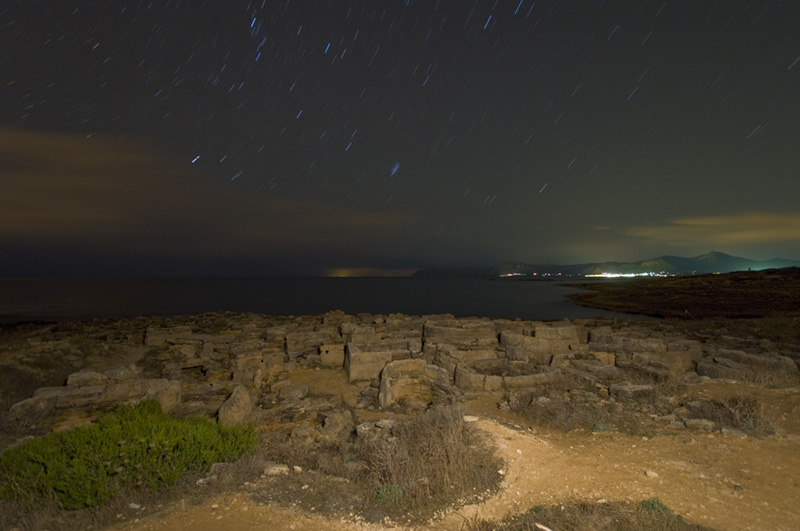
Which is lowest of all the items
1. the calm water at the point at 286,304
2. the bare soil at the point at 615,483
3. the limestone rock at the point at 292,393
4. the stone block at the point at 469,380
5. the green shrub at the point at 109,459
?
the calm water at the point at 286,304

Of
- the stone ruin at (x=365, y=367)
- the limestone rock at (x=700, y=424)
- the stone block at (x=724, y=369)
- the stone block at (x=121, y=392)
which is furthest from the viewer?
the stone block at (x=724, y=369)

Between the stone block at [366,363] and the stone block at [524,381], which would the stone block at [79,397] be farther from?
the stone block at [524,381]

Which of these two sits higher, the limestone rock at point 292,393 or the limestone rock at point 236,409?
the limestone rock at point 236,409

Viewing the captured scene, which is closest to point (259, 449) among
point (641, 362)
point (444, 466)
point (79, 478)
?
point (79, 478)

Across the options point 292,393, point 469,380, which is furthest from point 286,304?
point 469,380

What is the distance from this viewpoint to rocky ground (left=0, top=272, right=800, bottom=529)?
15.3ft

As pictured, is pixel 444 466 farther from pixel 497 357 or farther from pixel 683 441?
pixel 497 357

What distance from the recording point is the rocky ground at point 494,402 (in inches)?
184

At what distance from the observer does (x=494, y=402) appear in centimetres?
955

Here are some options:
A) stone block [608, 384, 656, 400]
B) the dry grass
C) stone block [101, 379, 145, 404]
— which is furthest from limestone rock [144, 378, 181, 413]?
stone block [608, 384, 656, 400]

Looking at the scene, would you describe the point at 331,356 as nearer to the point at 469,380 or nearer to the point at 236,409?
the point at 469,380

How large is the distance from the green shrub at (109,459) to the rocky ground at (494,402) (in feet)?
1.74

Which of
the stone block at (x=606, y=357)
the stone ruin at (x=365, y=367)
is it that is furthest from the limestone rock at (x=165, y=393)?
the stone block at (x=606, y=357)

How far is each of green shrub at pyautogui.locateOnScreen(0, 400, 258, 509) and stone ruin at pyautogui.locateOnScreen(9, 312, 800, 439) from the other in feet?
6.28
